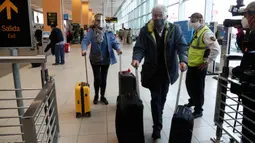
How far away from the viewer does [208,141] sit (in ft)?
8.17

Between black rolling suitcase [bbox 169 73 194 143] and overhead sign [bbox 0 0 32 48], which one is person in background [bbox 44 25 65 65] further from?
black rolling suitcase [bbox 169 73 194 143]

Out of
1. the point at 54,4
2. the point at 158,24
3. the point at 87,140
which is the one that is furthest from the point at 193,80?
the point at 54,4

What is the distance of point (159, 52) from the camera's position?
243 cm

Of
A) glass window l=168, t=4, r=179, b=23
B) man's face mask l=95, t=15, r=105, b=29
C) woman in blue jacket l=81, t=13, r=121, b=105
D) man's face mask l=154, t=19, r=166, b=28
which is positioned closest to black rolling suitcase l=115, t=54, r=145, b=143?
man's face mask l=154, t=19, r=166, b=28

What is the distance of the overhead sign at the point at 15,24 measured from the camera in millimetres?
1874

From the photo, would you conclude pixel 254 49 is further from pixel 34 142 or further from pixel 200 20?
pixel 34 142

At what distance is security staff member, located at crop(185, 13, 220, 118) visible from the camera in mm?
2832

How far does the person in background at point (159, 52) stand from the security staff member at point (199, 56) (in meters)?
0.57

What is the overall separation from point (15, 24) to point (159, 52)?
4.67 feet

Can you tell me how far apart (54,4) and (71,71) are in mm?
5878

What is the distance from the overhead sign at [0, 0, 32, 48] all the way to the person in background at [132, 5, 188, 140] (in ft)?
3.56

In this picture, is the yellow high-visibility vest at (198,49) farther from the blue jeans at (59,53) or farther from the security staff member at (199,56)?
the blue jeans at (59,53)

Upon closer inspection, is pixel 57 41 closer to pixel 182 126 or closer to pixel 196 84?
pixel 196 84

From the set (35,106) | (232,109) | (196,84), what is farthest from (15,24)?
(196,84)
